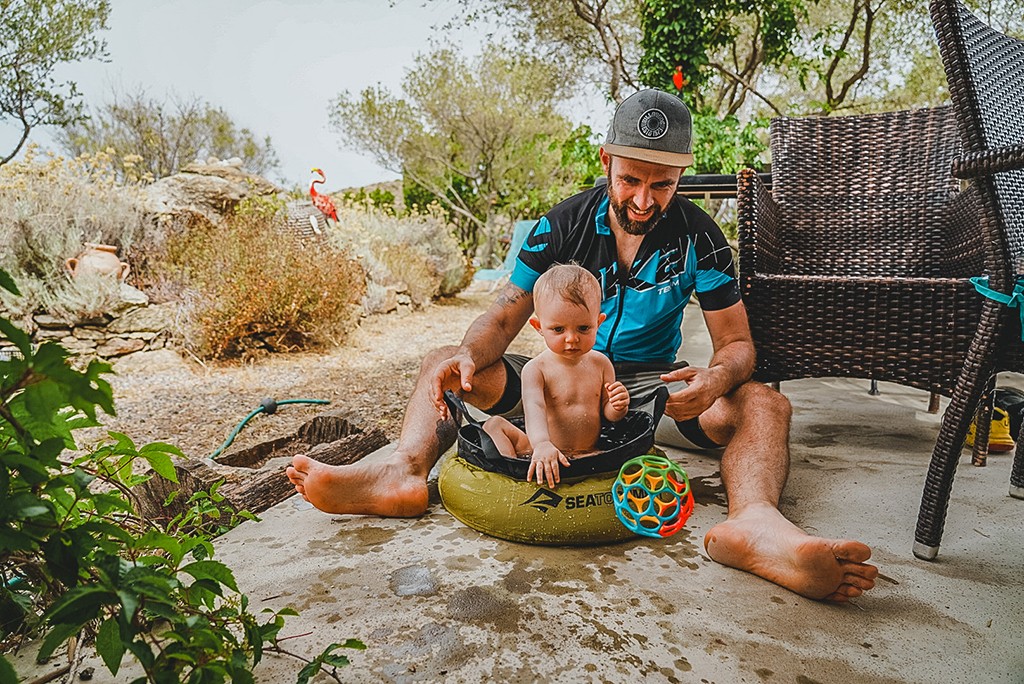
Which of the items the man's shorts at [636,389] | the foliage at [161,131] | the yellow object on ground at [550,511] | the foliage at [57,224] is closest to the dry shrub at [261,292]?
the foliage at [57,224]

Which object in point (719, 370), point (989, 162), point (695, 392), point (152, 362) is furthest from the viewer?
point (152, 362)

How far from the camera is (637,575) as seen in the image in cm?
152

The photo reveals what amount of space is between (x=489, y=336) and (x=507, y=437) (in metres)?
0.36

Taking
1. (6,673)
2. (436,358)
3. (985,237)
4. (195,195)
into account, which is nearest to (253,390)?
(436,358)

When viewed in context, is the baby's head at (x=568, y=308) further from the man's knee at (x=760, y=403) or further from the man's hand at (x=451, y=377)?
the man's knee at (x=760, y=403)

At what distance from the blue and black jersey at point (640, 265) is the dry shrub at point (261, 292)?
121 inches

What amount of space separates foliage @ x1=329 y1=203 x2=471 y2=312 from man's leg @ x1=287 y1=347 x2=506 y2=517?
4741mm

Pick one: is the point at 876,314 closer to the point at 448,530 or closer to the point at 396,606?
the point at 448,530

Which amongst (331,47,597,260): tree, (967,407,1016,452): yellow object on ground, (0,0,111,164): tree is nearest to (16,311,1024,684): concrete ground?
(967,407,1016,452): yellow object on ground

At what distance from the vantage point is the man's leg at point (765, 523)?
1346 millimetres

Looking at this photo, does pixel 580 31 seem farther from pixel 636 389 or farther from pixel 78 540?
pixel 78 540

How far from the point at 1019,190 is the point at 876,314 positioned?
18.8 inches

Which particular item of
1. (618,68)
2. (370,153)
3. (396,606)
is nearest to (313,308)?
(396,606)

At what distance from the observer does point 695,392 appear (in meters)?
1.72
